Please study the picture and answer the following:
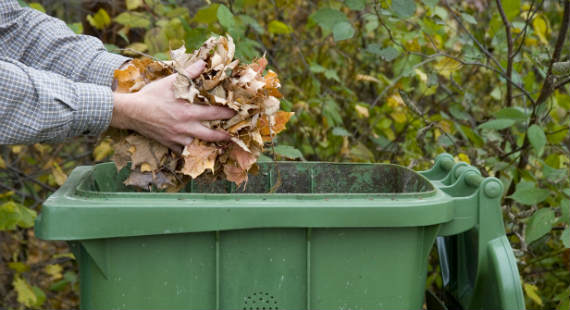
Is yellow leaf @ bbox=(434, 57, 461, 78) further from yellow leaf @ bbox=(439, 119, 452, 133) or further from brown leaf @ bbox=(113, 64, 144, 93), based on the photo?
brown leaf @ bbox=(113, 64, 144, 93)

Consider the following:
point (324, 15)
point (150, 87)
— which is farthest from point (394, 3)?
point (150, 87)

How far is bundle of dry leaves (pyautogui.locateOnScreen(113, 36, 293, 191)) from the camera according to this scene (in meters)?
1.51

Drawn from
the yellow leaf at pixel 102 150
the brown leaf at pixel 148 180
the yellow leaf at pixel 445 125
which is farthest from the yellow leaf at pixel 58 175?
the yellow leaf at pixel 445 125

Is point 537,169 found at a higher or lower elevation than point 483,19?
lower

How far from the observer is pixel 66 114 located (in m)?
1.44

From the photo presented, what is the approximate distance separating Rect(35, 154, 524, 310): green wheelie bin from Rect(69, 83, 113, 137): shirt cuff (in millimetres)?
186

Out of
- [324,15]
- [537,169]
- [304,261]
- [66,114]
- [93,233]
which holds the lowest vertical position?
[537,169]

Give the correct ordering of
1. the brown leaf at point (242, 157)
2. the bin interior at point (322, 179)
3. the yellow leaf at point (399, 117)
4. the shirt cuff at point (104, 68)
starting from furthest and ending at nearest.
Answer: the yellow leaf at point (399, 117) < the bin interior at point (322, 179) < the shirt cuff at point (104, 68) < the brown leaf at point (242, 157)

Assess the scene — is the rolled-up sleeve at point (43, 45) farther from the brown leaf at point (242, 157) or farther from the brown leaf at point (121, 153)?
the brown leaf at point (242, 157)

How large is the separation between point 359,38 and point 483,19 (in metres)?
1.37

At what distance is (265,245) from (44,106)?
0.66 metres

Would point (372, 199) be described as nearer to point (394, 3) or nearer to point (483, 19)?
point (394, 3)

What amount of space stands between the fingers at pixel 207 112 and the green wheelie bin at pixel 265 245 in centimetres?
23

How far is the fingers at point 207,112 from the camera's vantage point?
148 cm
